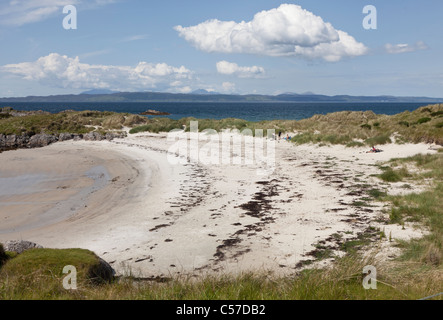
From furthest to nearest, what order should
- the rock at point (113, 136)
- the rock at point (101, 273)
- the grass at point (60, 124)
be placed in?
the grass at point (60, 124) → the rock at point (113, 136) → the rock at point (101, 273)

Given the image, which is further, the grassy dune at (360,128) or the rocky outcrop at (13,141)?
the rocky outcrop at (13,141)

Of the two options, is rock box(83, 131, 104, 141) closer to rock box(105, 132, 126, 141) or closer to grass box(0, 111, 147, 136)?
rock box(105, 132, 126, 141)

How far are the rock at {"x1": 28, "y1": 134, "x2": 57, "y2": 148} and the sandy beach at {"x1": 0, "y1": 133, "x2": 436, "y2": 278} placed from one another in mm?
11860

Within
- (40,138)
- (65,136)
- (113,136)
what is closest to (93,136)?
(113,136)

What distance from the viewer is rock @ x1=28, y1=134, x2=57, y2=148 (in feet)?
110

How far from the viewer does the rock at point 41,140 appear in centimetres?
3364

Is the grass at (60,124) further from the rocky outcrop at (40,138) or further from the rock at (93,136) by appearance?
the rock at (93,136)

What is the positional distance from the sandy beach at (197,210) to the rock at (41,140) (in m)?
11.9

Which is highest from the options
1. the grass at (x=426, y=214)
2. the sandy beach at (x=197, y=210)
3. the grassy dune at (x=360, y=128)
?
the grassy dune at (x=360, y=128)

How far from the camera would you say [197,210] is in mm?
12094

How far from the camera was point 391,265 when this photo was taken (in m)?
5.77

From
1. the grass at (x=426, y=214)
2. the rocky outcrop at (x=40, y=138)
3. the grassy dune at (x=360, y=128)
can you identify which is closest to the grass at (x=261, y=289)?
the grass at (x=426, y=214)
